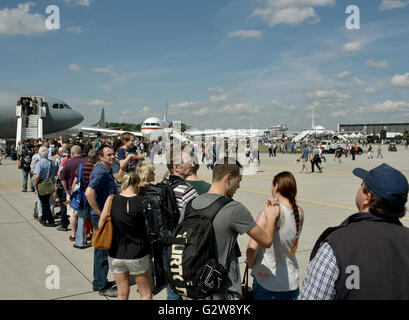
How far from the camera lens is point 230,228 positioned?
251 cm

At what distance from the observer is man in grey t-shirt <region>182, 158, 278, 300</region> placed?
250cm

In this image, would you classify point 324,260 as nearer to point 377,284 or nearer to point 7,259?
point 377,284

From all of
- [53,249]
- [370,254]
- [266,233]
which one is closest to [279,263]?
[266,233]

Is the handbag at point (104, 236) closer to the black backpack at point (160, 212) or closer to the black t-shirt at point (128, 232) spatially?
the black t-shirt at point (128, 232)

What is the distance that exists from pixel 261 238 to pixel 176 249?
0.67 metres

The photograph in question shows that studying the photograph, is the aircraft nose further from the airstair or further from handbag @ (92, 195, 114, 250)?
handbag @ (92, 195, 114, 250)

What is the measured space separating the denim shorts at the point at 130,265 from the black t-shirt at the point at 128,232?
1.8 inches

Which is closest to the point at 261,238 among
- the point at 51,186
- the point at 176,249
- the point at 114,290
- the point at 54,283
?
the point at 176,249

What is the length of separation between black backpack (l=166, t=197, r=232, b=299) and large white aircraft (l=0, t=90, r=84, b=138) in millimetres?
30965

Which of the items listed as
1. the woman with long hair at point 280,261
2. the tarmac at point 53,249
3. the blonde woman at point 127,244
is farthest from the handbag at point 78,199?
the woman with long hair at point 280,261

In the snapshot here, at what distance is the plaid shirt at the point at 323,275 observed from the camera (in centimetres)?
179

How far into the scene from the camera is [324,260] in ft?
5.96

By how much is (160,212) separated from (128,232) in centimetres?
47
